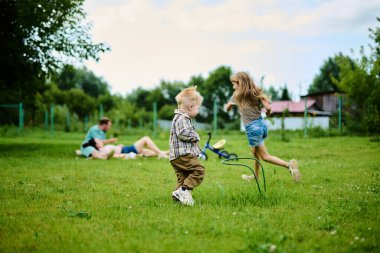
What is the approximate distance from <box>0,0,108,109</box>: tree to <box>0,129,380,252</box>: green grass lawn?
7.38 m

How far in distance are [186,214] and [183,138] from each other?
3.84 ft

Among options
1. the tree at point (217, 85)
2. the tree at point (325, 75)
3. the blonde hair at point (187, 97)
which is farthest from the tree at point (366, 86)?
the tree at point (325, 75)

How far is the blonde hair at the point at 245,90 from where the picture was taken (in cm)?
665

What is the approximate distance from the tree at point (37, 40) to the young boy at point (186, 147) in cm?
1002

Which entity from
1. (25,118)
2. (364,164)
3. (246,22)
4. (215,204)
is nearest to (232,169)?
(364,164)

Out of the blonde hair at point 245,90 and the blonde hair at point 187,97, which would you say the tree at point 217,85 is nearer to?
the blonde hair at point 245,90

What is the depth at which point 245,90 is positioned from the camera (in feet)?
21.8

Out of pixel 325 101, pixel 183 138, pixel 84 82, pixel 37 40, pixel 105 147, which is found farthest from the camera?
pixel 84 82

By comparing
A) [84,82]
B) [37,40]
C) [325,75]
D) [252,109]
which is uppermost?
[325,75]

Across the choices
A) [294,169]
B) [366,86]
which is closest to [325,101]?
[366,86]

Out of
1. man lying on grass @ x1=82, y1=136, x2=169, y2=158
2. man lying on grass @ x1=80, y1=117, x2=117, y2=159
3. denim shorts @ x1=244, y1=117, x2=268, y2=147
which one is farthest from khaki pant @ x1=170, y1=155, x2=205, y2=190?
man lying on grass @ x1=80, y1=117, x2=117, y2=159

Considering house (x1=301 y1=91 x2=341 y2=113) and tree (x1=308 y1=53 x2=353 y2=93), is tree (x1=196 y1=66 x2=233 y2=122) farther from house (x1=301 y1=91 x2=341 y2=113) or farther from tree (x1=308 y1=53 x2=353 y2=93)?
tree (x1=308 y1=53 x2=353 y2=93)

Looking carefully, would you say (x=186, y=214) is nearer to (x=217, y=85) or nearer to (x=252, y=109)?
(x=252, y=109)

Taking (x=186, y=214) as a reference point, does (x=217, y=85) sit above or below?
above
